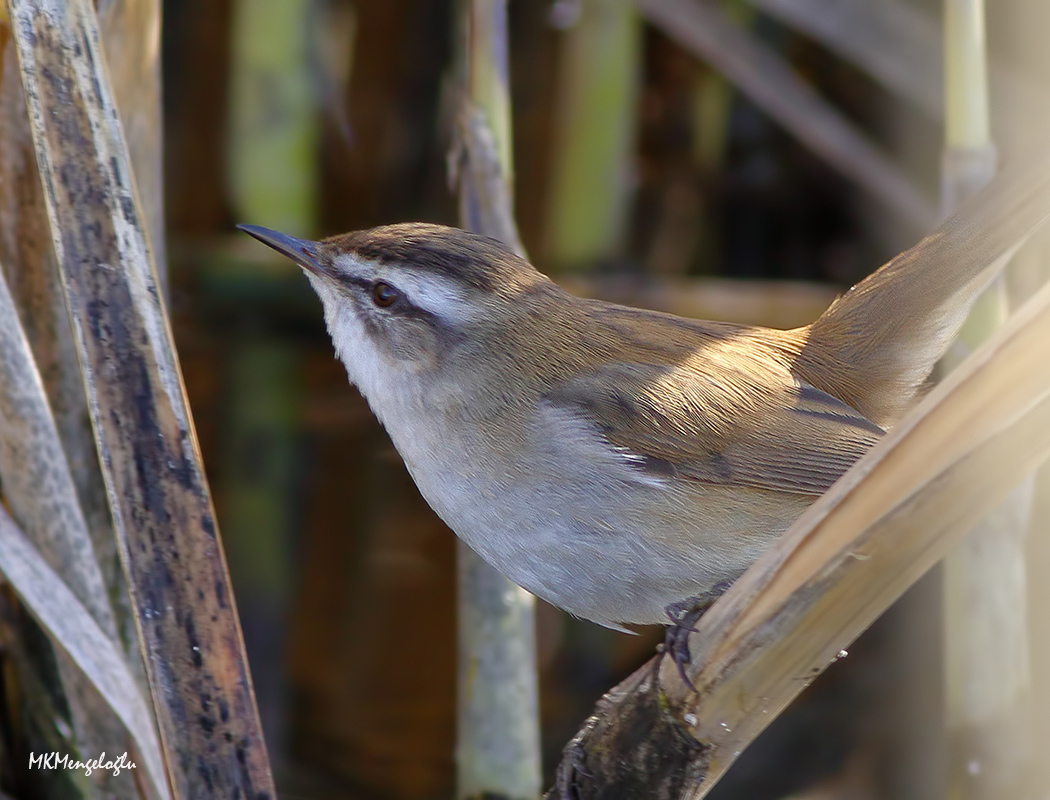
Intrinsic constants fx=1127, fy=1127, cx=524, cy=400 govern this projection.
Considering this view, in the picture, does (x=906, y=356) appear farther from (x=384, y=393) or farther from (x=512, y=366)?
(x=384, y=393)

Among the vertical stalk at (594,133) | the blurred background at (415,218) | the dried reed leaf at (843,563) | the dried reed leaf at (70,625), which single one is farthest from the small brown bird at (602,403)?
the vertical stalk at (594,133)

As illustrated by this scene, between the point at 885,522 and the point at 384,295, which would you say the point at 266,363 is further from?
the point at 885,522

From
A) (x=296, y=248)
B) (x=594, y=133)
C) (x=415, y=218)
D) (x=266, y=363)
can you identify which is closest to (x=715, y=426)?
(x=296, y=248)

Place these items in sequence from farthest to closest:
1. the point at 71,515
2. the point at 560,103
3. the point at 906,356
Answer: the point at 560,103 → the point at 906,356 → the point at 71,515

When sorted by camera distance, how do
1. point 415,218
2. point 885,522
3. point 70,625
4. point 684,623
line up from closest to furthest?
point 885,522 < point 684,623 < point 70,625 < point 415,218

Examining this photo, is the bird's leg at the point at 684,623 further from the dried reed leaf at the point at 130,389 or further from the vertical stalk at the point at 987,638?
the vertical stalk at the point at 987,638

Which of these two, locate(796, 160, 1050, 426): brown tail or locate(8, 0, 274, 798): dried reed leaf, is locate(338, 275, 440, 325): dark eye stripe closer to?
locate(8, 0, 274, 798): dried reed leaf

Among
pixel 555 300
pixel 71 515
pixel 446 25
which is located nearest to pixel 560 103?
pixel 446 25

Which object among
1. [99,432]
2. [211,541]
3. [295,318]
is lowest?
[295,318]

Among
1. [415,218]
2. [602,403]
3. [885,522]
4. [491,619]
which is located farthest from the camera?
[415,218]
